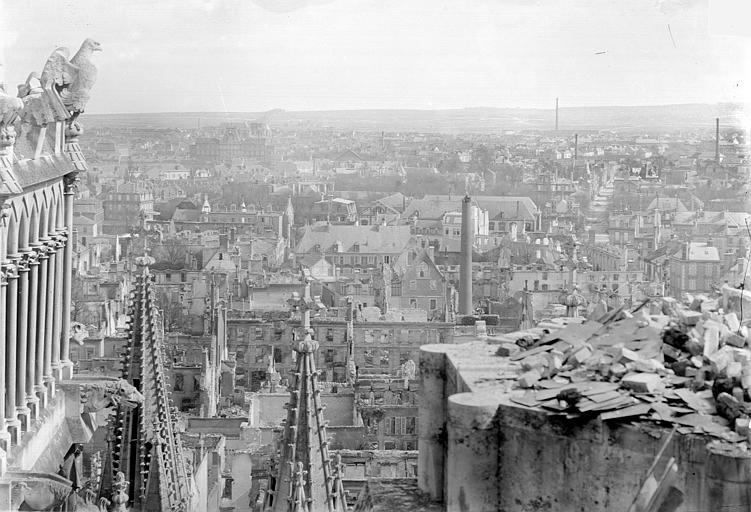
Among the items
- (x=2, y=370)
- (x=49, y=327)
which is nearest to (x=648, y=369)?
(x=2, y=370)

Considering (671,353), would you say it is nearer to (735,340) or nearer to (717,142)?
(735,340)

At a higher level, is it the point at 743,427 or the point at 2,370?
the point at 743,427

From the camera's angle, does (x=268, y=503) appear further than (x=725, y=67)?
No

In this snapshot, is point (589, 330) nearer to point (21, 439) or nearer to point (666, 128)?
point (21, 439)

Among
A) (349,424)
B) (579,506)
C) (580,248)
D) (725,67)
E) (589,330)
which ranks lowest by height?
(349,424)

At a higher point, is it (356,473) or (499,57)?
(499,57)

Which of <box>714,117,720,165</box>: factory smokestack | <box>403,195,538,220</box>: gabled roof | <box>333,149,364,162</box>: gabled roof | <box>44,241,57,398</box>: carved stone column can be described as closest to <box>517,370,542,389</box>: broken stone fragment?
<box>44,241,57,398</box>: carved stone column

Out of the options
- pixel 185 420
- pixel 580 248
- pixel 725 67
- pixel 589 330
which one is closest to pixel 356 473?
pixel 185 420
